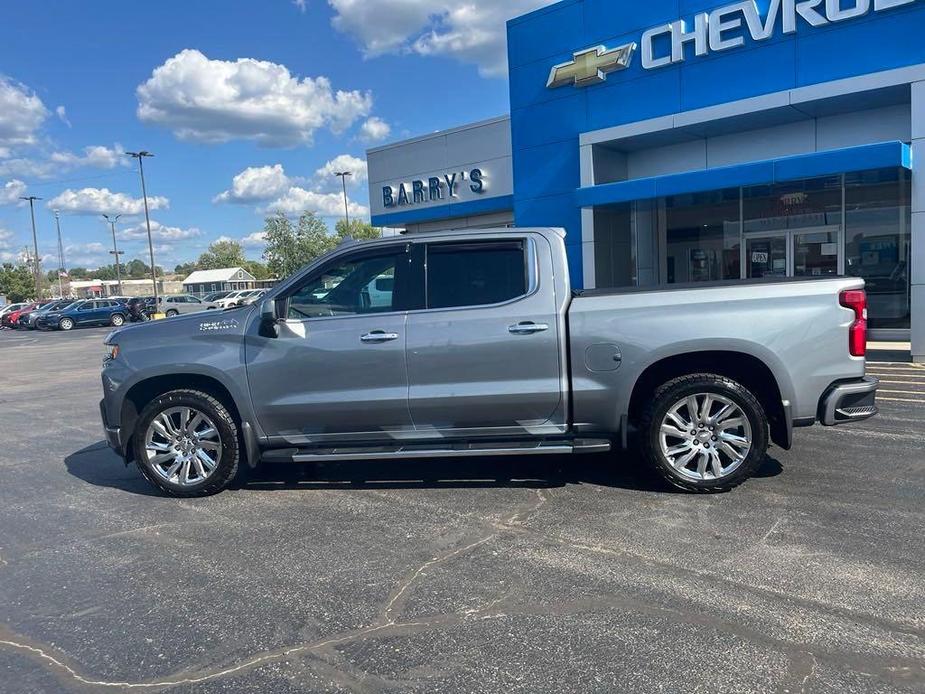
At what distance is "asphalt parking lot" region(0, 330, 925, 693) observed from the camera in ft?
10.3

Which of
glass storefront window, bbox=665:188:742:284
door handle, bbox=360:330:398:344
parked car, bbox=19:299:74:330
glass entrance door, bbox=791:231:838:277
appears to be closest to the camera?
door handle, bbox=360:330:398:344

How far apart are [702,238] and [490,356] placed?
501 inches

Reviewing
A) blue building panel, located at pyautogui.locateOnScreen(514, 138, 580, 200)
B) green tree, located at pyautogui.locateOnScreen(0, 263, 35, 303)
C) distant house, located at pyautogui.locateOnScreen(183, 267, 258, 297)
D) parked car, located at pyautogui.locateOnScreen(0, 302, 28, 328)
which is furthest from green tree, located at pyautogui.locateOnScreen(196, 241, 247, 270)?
blue building panel, located at pyautogui.locateOnScreen(514, 138, 580, 200)

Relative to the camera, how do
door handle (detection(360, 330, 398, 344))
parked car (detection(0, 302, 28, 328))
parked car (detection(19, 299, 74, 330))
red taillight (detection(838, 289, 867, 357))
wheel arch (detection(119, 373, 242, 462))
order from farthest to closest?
parked car (detection(0, 302, 28, 328)) → parked car (detection(19, 299, 74, 330)) → wheel arch (detection(119, 373, 242, 462)) → door handle (detection(360, 330, 398, 344)) → red taillight (detection(838, 289, 867, 357))

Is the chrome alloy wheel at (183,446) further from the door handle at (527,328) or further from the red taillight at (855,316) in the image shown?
the red taillight at (855,316)

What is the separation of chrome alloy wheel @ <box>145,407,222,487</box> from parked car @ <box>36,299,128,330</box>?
122 ft

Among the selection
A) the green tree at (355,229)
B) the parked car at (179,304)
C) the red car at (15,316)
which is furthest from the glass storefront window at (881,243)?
the green tree at (355,229)

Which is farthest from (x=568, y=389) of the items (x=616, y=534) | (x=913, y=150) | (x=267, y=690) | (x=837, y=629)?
(x=913, y=150)

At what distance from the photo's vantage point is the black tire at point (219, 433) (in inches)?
216

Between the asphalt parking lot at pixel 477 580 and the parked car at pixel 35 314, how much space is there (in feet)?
127

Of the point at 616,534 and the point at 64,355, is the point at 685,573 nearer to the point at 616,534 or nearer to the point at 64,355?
the point at 616,534

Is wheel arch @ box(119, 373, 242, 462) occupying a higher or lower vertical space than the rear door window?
lower

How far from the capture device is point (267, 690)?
3.04 meters

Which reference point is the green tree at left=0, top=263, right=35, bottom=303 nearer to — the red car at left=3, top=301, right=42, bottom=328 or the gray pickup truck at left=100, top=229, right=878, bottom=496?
the red car at left=3, top=301, right=42, bottom=328
